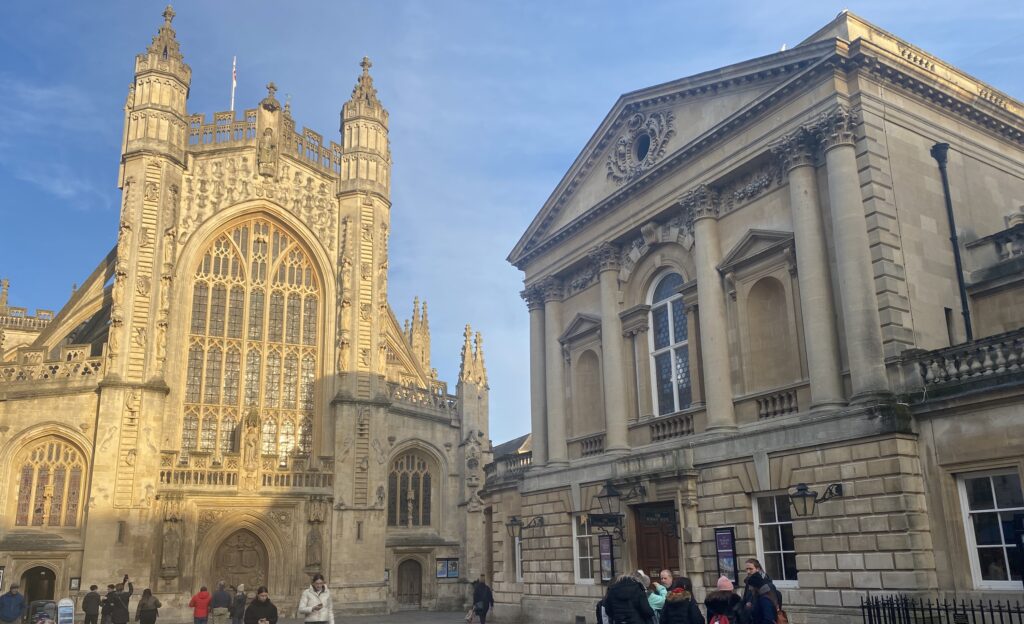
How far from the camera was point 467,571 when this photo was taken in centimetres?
3862

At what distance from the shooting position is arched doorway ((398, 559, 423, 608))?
124 ft

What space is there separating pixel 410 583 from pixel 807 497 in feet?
81.9

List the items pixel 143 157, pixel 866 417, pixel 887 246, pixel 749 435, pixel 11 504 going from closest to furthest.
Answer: pixel 866 417
pixel 887 246
pixel 749 435
pixel 11 504
pixel 143 157

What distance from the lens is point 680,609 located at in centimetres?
1061

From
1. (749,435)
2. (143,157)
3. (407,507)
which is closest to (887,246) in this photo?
(749,435)

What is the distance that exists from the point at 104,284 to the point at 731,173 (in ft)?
99.0

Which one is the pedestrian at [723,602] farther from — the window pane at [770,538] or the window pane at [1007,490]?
the window pane at [770,538]

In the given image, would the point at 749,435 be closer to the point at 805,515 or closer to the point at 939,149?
the point at 805,515

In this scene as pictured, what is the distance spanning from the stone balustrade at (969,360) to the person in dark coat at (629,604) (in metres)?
7.97

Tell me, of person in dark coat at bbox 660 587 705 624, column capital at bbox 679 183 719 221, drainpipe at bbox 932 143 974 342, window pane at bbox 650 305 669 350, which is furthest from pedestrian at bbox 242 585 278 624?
drainpipe at bbox 932 143 974 342

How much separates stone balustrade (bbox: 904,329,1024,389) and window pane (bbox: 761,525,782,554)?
14.2 feet

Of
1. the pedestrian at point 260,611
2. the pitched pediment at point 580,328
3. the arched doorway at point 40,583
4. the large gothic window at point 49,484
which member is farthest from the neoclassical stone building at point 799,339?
the arched doorway at point 40,583

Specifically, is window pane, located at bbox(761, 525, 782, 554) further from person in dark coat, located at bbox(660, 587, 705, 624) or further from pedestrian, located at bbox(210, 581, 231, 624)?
Answer: pedestrian, located at bbox(210, 581, 231, 624)

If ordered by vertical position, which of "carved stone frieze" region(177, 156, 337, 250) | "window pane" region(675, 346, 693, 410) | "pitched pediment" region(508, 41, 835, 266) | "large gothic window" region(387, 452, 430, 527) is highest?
"carved stone frieze" region(177, 156, 337, 250)
